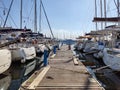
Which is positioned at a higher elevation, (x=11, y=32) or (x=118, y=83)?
(x=11, y=32)

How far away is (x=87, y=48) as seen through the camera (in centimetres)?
3216

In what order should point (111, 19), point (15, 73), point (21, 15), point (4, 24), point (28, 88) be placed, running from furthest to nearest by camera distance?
point (21, 15) < point (4, 24) < point (111, 19) < point (15, 73) < point (28, 88)

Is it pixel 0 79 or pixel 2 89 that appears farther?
pixel 0 79

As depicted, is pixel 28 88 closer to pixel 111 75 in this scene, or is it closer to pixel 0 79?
pixel 0 79

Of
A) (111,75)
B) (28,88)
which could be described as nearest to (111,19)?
(111,75)

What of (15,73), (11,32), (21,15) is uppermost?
(21,15)

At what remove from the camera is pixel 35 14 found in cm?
3044

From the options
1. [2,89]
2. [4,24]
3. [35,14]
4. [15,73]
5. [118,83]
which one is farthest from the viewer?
[35,14]

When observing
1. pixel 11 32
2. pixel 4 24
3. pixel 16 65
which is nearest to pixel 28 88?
pixel 16 65

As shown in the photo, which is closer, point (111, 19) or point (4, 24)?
point (111, 19)

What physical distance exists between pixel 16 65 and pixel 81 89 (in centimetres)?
1138

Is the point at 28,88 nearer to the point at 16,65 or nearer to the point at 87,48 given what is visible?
the point at 16,65

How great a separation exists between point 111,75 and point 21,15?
16644mm

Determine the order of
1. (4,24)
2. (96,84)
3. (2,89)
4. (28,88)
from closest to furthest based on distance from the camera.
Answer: (28,88), (96,84), (2,89), (4,24)
